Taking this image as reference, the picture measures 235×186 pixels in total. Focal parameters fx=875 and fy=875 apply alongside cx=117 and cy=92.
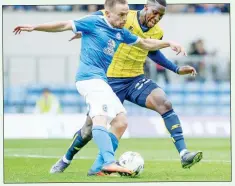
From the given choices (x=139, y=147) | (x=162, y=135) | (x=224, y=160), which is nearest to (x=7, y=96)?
(x=162, y=135)

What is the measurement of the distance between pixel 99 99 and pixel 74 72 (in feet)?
46.7

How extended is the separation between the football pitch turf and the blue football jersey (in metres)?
1.30

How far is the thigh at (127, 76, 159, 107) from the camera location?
11703 mm

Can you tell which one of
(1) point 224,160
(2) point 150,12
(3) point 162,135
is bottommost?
(3) point 162,135

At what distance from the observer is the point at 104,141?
10203 mm

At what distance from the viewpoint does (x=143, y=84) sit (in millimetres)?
11883

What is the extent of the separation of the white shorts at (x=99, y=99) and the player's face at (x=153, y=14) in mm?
1624

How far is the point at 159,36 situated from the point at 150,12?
23.9 inches

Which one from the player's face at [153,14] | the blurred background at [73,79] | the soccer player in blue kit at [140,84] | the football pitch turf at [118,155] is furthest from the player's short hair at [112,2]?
the blurred background at [73,79]

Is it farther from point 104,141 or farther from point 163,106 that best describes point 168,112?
point 104,141

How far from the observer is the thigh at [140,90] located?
1170 centimetres

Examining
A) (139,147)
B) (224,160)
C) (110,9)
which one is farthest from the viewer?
(139,147)

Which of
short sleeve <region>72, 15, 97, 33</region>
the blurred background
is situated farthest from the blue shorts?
the blurred background

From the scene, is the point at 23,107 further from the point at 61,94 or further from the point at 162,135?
the point at 162,135
